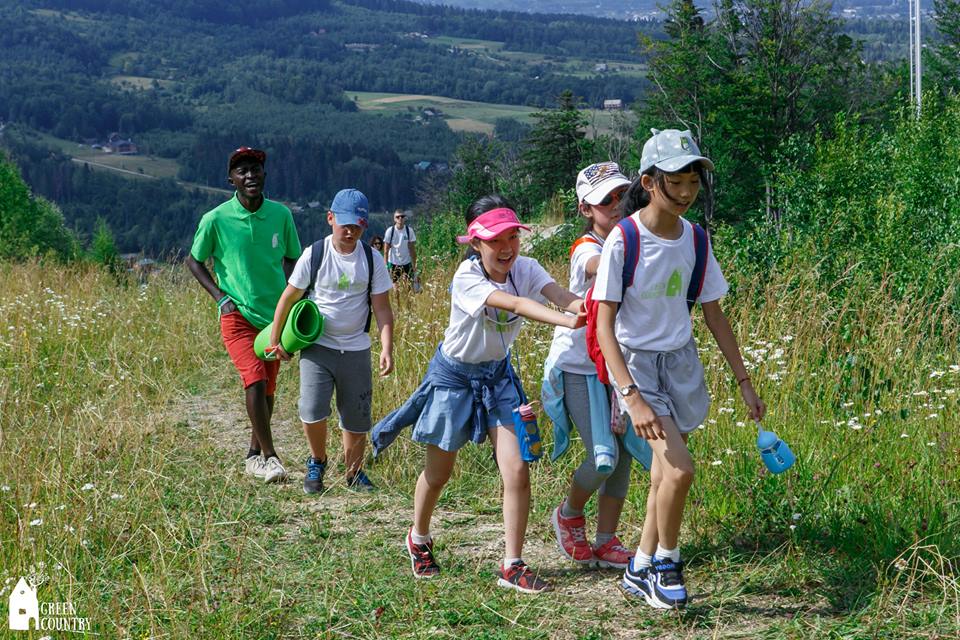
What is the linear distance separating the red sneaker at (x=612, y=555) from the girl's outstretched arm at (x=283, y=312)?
1980 millimetres

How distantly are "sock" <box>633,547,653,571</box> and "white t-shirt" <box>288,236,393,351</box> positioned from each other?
211cm

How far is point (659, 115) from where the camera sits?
33438mm

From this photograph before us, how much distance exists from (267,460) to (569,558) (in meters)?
2.00

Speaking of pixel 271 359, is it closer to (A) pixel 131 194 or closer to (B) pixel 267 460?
(B) pixel 267 460

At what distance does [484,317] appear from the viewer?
3932mm

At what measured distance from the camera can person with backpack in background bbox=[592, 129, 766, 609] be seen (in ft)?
11.2

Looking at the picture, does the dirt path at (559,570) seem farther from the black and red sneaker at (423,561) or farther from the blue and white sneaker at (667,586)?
the black and red sneaker at (423,561)

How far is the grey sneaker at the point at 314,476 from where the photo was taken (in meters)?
5.43

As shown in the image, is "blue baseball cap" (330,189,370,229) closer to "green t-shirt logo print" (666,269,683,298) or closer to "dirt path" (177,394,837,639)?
"dirt path" (177,394,837,639)

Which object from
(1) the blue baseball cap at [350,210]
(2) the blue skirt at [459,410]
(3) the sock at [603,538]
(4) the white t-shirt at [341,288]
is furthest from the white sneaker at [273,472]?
(3) the sock at [603,538]

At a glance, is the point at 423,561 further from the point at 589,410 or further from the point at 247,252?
the point at 247,252

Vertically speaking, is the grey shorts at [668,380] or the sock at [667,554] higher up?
the grey shorts at [668,380]

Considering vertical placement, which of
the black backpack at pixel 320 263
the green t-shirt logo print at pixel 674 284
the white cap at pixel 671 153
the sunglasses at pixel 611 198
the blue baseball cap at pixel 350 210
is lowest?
the black backpack at pixel 320 263

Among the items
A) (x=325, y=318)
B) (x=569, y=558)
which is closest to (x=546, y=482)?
(x=569, y=558)
